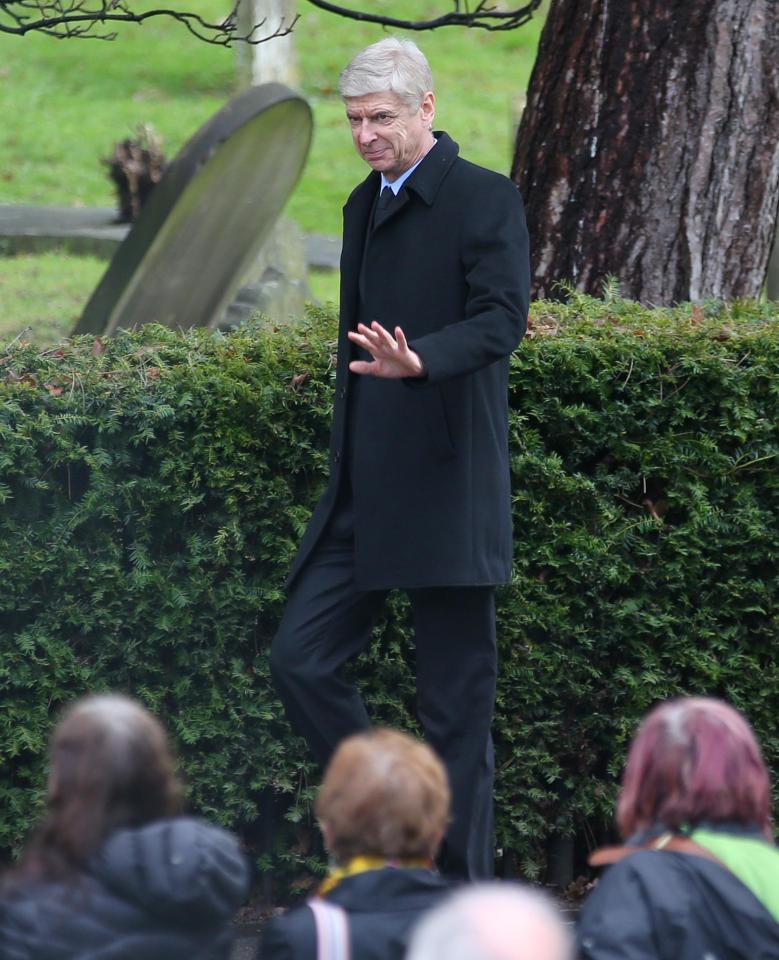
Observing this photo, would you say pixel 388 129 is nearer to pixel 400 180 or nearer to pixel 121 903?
pixel 400 180

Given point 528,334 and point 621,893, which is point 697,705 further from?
point 528,334

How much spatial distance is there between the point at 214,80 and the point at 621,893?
949 inches

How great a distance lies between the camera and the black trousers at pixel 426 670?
3.98 metres

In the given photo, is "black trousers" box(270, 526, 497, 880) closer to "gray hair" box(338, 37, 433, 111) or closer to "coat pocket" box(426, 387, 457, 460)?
"coat pocket" box(426, 387, 457, 460)

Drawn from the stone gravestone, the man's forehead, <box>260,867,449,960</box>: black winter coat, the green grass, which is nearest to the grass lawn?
the green grass

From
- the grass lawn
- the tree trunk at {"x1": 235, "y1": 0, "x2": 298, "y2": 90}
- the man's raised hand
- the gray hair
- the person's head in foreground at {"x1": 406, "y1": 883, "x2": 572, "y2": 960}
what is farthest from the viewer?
the tree trunk at {"x1": 235, "y1": 0, "x2": 298, "y2": 90}

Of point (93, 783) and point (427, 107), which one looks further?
point (427, 107)

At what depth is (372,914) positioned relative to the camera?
8.71 ft

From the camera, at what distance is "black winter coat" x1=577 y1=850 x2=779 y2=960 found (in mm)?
2688

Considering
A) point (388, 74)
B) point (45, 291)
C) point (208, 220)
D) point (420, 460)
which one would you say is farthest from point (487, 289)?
point (45, 291)

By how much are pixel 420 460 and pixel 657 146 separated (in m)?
2.59

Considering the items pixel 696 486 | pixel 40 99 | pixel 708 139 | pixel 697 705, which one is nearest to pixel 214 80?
pixel 40 99

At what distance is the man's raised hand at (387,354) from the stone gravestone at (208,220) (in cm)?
442

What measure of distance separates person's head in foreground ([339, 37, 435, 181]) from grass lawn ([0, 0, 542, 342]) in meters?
8.22
